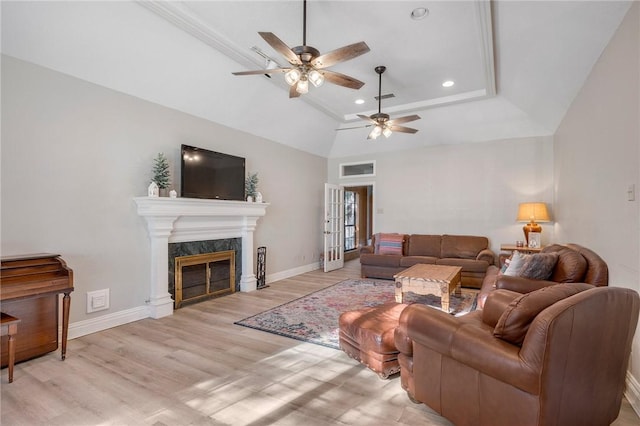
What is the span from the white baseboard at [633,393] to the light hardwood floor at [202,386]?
0.04m

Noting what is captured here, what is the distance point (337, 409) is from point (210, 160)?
363 centimetres

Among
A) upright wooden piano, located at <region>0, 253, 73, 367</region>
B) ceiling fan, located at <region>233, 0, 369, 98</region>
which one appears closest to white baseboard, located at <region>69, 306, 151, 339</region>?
upright wooden piano, located at <region>0, 253, 73, 367</region>

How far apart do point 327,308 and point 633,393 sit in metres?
2.91

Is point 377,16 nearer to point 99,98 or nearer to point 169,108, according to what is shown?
point 169,108

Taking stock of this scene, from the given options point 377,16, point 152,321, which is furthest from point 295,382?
point 377,16

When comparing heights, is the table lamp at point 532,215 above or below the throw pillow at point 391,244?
above

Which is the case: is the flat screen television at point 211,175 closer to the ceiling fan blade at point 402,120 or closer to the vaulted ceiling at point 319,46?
the vaulted ceiling at point 319,46

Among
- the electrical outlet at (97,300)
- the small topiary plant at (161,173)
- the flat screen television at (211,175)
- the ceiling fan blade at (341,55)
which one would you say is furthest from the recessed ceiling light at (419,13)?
the electrical outlet at (97,300)

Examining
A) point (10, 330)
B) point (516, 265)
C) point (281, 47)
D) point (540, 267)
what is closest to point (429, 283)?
point (516, 265)

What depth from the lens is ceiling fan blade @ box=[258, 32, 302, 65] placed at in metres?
2.33

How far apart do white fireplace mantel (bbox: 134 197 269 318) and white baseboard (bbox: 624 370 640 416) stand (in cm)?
443

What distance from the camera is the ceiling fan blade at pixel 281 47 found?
7.63ft

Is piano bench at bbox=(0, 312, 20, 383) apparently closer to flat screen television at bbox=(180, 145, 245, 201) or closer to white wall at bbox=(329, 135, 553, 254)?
flat screen television at bbox=(180, 145, 245, 201)

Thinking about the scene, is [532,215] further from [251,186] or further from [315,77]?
[251,186]
